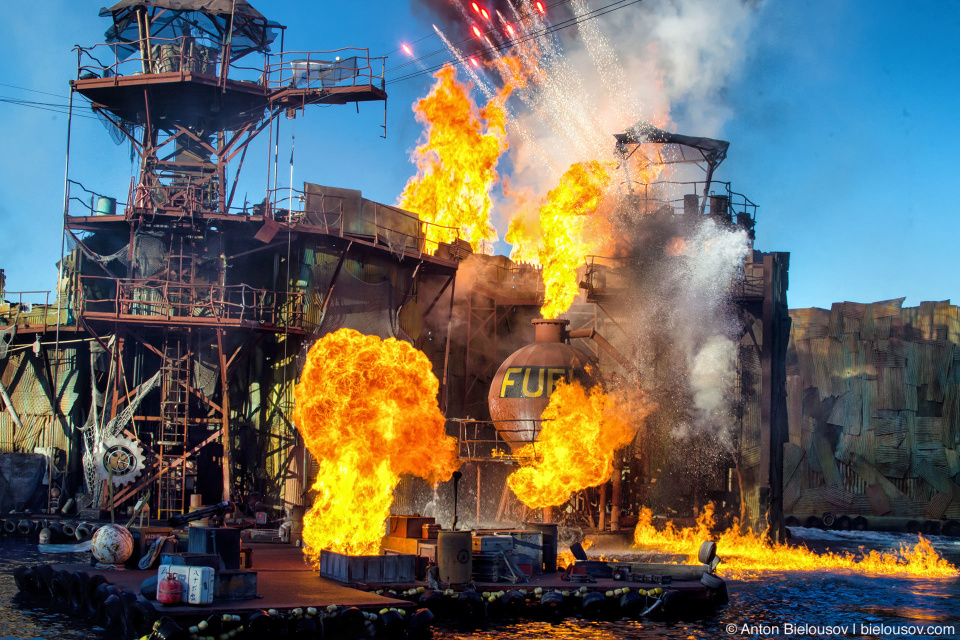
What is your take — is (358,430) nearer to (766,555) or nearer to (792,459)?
(766,555)

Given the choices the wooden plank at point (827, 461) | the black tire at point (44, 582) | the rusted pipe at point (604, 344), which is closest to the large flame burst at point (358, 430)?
the black tire at point (44, 582)

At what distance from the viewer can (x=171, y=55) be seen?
129ft

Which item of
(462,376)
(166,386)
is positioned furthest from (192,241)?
(462,376)

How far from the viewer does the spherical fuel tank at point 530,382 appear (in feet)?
113

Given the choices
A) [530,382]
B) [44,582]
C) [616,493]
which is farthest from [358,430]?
[616,493]

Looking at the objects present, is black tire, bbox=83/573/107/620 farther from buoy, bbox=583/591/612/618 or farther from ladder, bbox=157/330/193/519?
ladder, bbox=157/330/193/519

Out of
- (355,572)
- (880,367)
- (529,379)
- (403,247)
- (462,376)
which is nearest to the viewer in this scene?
(355,572)

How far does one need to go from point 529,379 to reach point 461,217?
17.5 meters

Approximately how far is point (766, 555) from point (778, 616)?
35.7 feet

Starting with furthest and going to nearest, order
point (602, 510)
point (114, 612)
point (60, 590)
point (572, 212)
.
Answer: point (572, 212)
point (602, 510)
point (60, 590)
point (114, 612)

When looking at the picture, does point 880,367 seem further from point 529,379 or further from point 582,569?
point 582,569

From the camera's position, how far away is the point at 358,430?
1048 inches

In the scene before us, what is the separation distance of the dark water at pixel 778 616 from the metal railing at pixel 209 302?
10.1 metres

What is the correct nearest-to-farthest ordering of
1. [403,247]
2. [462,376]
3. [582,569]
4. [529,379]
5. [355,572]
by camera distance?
[355,572], [582,569], [529,379], [403,247], [462,376]
